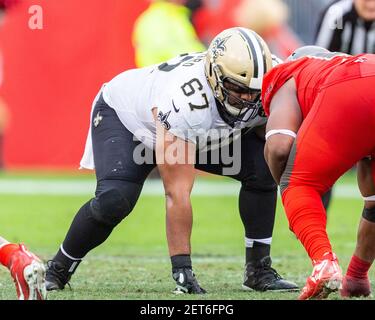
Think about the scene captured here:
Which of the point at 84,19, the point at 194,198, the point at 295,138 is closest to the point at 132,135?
the point at 295,138

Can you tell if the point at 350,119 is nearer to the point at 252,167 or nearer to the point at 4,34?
the point at 252,167

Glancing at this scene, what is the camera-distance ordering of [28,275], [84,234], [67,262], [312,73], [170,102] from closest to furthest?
[28,275], [312,73], [170,102], [84,234], [67,262]

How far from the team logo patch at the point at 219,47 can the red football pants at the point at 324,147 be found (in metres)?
0.94

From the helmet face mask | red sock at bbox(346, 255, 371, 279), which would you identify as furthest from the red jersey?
red sock at bbox(346, 255, 371, 279)

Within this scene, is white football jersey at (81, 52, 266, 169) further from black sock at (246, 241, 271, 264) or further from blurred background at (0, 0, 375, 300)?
blurred background at (0, 0, 375, 300)

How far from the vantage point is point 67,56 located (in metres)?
15.4

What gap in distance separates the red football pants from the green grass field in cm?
72

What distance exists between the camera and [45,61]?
15375mm

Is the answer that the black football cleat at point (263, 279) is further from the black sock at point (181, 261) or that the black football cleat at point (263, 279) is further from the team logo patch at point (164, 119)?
the team logo patch at point (164, 119)

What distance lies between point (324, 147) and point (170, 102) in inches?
47.0

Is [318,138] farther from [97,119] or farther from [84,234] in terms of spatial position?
[97,119]

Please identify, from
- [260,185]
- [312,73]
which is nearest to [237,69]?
[312,73]

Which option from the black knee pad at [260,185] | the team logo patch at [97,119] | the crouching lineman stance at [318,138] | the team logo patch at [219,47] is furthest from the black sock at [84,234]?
the crouching lineman stance at [318,138]

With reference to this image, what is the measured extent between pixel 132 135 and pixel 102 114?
0.89ft
